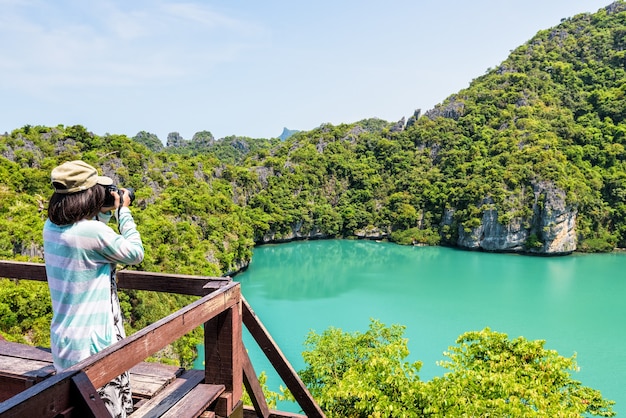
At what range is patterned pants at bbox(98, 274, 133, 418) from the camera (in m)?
1.62

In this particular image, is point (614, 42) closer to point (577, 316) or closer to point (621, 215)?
point (621, 215)

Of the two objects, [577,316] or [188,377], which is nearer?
[188,377]

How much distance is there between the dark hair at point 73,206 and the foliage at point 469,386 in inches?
191

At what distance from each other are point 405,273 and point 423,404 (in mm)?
27545

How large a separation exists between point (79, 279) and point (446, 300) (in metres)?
25.7

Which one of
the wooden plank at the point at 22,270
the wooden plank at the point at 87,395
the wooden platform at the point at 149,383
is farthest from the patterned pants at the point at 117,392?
the wooden plank at the point at 22,270

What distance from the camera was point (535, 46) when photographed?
64688mm

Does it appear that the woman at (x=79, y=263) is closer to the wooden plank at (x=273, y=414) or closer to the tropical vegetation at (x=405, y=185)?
the wooden plank at (x=273, y=414)

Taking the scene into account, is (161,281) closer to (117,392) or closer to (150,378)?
(150,378)

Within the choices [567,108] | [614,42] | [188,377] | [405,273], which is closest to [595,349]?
[405,273]

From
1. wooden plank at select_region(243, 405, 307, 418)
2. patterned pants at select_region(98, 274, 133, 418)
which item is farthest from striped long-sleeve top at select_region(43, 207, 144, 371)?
Result: wooden plank at select_region(243, 405, 307, 418)

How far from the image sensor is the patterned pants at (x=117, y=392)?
162 cm

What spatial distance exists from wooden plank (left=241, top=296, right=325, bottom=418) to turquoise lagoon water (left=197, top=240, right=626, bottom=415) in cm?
1229

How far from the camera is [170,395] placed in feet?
6.44
